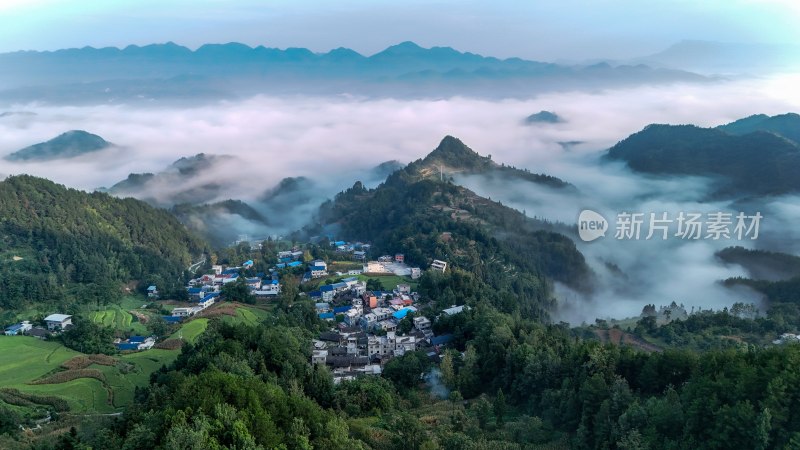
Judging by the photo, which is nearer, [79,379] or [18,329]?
[79,379]

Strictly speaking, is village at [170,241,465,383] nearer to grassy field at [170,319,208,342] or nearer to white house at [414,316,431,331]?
white house at [414,316,431,331]

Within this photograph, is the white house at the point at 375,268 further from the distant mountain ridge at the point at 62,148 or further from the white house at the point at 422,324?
the distant mountain ridge at the point at 62,148

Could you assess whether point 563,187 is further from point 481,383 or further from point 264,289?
point 481,383

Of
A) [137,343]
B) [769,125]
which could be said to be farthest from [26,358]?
[769,125]

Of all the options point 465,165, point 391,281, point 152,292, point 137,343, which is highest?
point 465,165

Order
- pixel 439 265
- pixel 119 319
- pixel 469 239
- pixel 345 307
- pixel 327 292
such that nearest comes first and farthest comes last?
pixel 345 307
pixel 119 319
pixel 327 292
pixel 439 265
pixel 469 239

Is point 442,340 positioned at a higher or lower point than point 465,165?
lower

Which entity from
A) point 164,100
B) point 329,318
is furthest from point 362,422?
point 164,100

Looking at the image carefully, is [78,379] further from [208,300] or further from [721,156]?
[721,156]
